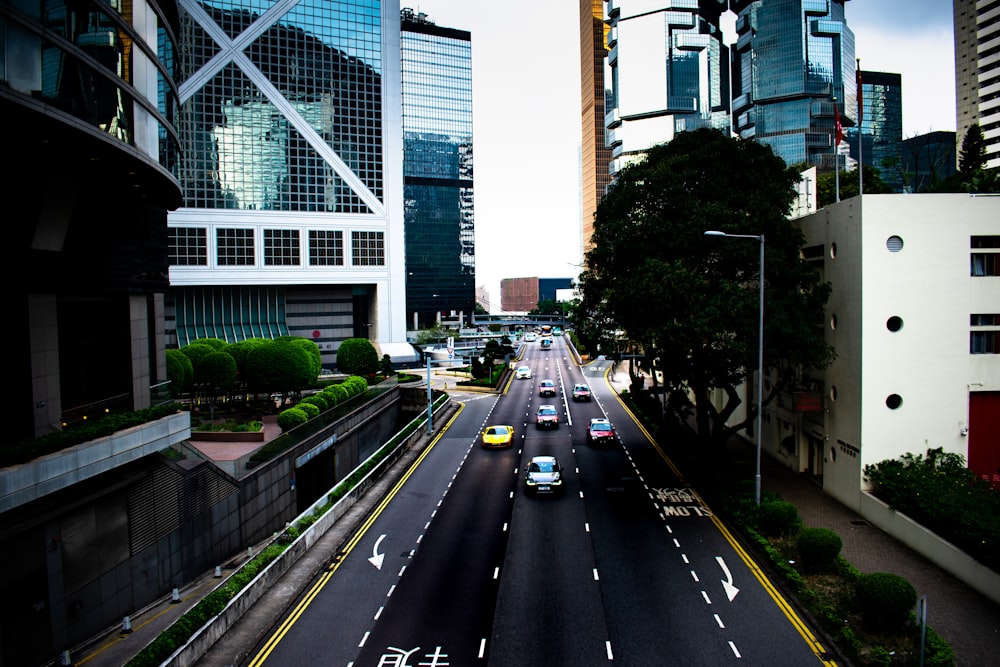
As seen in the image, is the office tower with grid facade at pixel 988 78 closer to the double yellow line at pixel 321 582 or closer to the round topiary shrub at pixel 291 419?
the double yellow line at pixel 321 582

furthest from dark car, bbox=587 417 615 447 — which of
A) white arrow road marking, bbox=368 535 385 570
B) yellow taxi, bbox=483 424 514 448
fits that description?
white arrow road marking, bbox=368 535 385 570

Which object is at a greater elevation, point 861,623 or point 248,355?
point 248,355

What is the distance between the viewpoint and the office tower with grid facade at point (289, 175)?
7631cm

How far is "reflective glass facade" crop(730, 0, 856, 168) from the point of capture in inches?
5453

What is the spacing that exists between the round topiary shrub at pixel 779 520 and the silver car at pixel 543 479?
8.58 metres

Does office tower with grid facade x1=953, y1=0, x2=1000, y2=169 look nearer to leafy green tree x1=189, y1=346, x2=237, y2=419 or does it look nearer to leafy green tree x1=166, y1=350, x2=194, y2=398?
leafy green tree x1=189, y1=346, x2=237, y2=419

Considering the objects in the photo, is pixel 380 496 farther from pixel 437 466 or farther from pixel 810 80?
pixel 810 80

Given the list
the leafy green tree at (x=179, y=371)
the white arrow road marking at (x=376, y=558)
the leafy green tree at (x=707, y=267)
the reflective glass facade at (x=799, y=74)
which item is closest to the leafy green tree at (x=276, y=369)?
the leafy green tree at (x=179, y=371)

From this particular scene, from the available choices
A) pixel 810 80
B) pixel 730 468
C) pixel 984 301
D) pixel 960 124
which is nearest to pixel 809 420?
pixel 730 468

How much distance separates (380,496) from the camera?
28.7 metres

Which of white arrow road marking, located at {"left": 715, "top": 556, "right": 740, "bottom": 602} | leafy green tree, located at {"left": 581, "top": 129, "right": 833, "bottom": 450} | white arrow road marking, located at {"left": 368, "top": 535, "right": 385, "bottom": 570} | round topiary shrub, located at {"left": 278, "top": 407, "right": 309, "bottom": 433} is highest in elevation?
leafy green tree, located at {"left": 581, "top": 129, "right": 833, "bottom": 450}

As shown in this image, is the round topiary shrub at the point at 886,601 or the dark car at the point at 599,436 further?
the dark car at the point at 599,436

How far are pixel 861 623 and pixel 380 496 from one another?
18.5 m

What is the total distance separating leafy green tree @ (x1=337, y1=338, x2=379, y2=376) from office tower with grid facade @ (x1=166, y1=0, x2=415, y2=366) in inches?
988
